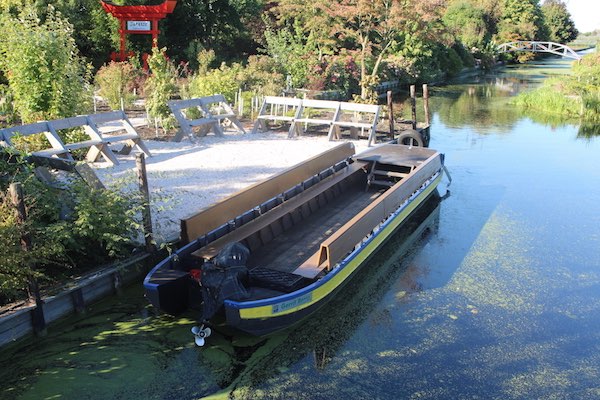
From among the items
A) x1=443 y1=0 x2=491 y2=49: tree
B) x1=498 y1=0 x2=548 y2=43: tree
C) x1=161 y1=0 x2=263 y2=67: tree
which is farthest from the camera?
x1=498 y1=0 x2=548 y2=43: tree

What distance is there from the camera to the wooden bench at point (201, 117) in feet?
43.1

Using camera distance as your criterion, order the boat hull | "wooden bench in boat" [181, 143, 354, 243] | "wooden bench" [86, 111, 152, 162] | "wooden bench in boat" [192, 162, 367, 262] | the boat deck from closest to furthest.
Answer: the boat hull
"wooden bench in boat" [192, 162, 367, 262]
"wooden bench in boat" [181, 143, 354, 243]
the boat deck
"wooden bench" [86, 111, 152, 162]

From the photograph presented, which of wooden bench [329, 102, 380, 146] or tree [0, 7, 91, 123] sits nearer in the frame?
tree [0, 7, 91, 123]

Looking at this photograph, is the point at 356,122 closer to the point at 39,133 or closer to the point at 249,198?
the point at 249,198

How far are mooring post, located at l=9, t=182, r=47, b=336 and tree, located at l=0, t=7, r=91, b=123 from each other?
228 inches

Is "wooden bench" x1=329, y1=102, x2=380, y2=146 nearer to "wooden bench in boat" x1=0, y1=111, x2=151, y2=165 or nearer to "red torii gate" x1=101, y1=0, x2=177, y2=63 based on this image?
"wooden bench in boat" x1=0, y1=111, x2=151, y2=165

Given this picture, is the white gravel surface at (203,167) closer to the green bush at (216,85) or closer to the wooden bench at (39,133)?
the wooden bench at (39,133)

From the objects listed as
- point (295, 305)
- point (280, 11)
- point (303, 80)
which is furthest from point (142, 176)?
point (280, 11)

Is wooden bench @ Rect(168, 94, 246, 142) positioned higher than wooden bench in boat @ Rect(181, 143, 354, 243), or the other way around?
wooden bench @ Rect(168, 94, 246, 142)

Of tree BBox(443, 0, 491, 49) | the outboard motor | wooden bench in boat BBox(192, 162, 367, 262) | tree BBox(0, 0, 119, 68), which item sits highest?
tree BBox(443, 0, 491, 49)

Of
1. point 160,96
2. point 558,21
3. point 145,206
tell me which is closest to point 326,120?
point 160,96

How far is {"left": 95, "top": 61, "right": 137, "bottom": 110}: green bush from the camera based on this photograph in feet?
52.4

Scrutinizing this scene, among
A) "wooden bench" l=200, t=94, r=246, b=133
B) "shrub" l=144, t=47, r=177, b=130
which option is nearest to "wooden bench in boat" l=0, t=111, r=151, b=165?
"shrub" l=144, t=47, r=177, b=130

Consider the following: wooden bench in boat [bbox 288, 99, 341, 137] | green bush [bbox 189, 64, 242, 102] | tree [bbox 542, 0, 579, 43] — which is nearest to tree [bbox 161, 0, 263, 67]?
green bush [bbox 189, 64, 242, 102]
